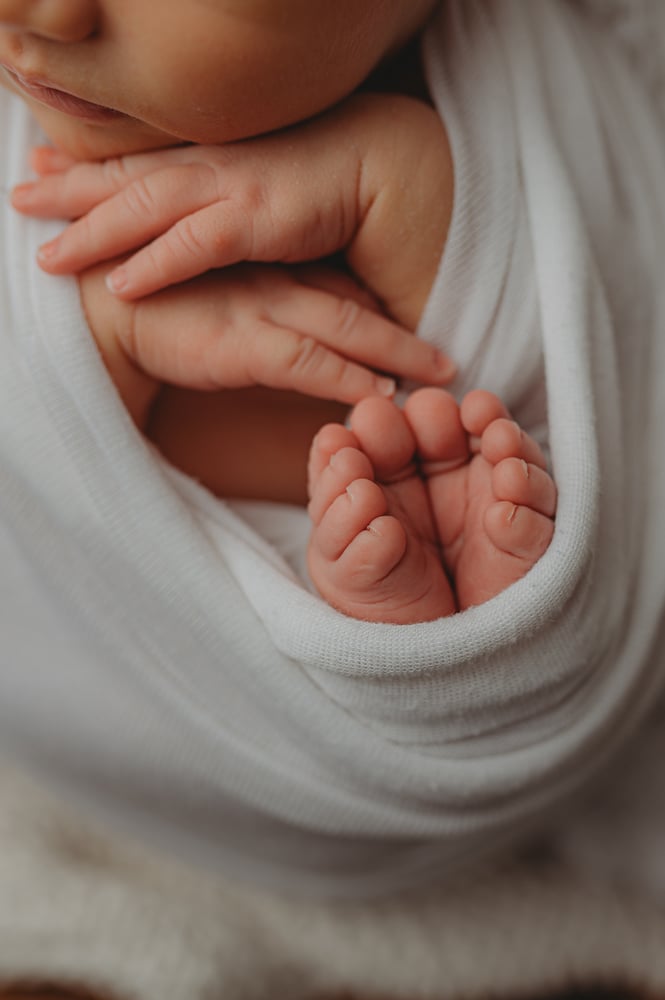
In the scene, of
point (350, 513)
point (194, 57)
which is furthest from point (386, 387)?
point (194, 57)

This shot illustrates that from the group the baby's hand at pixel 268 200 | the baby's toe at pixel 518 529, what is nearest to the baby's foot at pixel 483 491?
the baby's toe at pixel 518 529

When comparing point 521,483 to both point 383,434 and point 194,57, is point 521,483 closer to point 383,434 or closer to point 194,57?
point 383,434

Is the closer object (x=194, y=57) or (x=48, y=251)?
(x=194, y=57)

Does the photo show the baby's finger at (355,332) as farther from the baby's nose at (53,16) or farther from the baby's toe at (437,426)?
the baby's nose at (53,16)

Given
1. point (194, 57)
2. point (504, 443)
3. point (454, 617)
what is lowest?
point (454, 617)

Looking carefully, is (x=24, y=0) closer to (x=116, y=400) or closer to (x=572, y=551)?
(x=116, y=400)

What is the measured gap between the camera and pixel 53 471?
2.30ft

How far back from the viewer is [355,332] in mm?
701

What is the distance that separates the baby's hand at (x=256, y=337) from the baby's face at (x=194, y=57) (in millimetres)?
114

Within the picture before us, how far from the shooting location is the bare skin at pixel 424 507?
1.99ft

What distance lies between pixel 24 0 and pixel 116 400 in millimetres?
259

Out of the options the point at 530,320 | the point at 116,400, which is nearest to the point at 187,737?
the point at 116,400

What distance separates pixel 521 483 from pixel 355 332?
175 mm

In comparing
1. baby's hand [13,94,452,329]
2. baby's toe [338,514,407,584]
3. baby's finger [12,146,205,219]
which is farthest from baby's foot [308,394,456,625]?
baby's finger [12,146,205,219]
